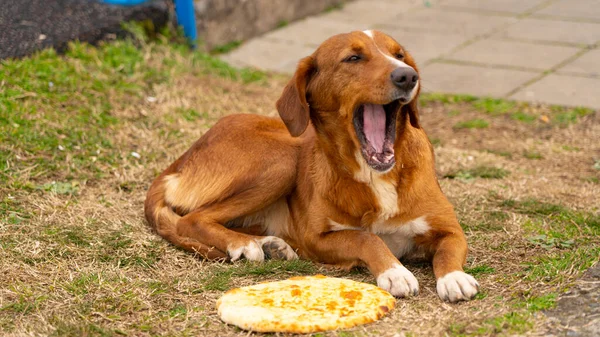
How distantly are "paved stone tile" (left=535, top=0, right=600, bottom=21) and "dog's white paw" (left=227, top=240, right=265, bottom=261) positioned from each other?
22.3 feet

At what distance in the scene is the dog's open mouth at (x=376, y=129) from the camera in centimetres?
475

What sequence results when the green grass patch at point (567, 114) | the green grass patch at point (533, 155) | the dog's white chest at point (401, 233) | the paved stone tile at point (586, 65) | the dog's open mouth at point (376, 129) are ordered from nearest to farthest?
the dog's open mouth at point (376, 129), the dog's white chest at point (401, 233), the green grass patch at point (533, 155), the green grass patch at point (567, 114), the paved stone tile at point (586, 65)

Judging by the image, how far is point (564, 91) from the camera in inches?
327

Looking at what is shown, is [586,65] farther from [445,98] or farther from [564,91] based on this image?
[445,98]

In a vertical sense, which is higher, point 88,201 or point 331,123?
point 331,123

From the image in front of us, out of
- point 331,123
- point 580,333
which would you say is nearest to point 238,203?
point 331,123

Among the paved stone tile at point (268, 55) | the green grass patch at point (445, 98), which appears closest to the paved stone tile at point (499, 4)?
the paved stone tile at point (268, 55)

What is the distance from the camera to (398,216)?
4.86 m

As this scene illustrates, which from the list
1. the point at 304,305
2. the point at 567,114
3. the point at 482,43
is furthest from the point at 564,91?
the point at 304,305

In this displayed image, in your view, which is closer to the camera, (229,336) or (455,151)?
(229,336)

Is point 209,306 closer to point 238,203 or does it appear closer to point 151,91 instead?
point 238,203

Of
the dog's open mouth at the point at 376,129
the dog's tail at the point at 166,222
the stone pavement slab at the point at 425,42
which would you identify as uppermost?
the dog's open mouth at the point at 376,129

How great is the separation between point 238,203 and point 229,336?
1.41 meters

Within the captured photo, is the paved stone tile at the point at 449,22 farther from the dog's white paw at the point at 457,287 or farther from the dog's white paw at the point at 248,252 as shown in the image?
the dog's white paw at the point at 457,287
